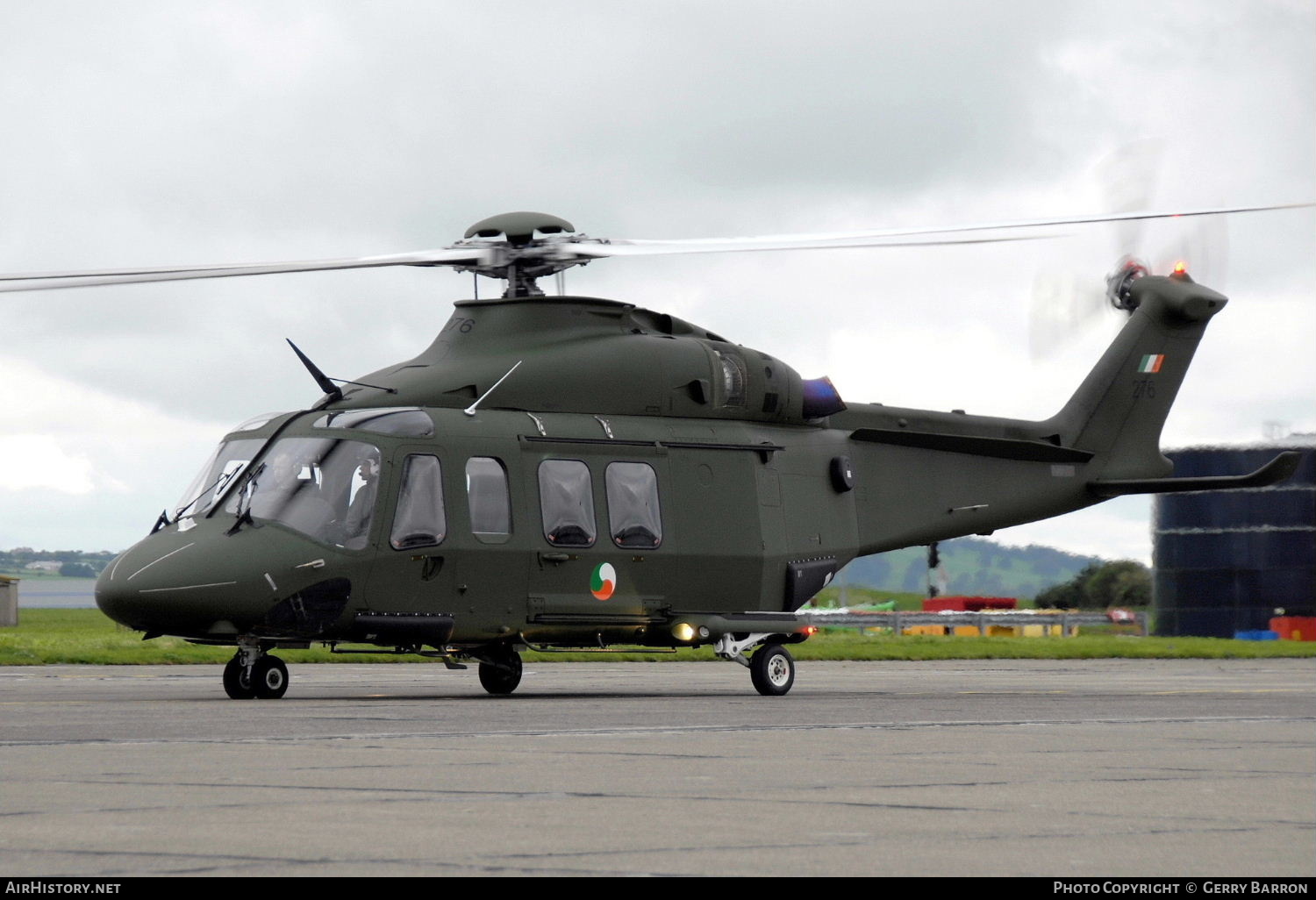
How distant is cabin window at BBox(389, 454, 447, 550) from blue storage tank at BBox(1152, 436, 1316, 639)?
46.3m

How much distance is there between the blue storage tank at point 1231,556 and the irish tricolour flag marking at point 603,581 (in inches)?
1751

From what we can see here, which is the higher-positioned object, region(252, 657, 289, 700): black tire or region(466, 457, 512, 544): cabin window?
region(466, 457, 512, 544): cabin window

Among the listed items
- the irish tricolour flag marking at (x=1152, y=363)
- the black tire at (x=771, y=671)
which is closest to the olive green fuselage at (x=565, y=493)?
the black tire at (x=771, y=671)

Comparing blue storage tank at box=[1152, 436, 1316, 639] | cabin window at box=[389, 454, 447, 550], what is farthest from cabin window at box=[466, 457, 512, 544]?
blue storage tank at box=[1152, 436, 1316, 639]

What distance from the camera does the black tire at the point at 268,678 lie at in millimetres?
17938

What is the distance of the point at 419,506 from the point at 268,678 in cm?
237

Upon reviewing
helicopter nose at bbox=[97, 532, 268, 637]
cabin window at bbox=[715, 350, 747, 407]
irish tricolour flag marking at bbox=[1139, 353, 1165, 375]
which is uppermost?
irish tricolour flag marking at bbox=[1139, 353, 1165, 375]

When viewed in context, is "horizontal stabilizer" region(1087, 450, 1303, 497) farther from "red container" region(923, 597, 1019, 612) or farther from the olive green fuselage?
"red container" region(923, 597, 1019, 612)

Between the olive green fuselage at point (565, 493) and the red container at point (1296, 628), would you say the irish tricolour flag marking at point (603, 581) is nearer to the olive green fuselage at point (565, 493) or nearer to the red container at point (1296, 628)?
the olive green fuselage at point (565, 493)

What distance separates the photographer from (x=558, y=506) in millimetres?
19312

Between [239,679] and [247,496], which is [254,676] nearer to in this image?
[239,679]

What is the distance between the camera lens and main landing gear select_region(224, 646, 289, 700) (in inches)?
703

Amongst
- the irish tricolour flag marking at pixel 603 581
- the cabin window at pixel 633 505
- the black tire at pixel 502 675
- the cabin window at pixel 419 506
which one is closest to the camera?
the cabin window at pixel 419 506

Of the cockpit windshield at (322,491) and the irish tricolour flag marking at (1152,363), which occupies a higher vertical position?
the irish tricolour flag marking at (1152,363)
